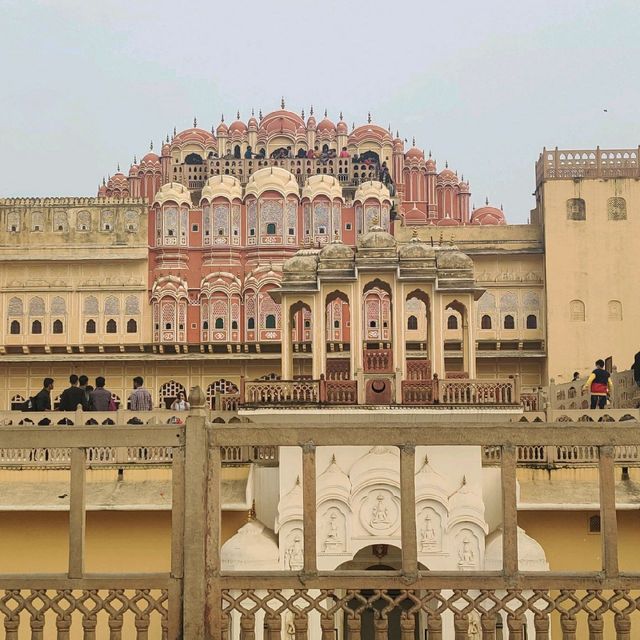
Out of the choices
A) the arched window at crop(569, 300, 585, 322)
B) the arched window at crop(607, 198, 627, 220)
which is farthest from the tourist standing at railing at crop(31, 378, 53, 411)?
the arched window at crop(607, 198, 627, 220)

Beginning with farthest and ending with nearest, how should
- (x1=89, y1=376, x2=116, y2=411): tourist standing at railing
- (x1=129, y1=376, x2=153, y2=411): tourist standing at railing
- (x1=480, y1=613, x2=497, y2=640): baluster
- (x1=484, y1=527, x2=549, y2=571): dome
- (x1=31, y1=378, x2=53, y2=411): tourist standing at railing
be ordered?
(x1=129, y1=376, x2=153, y2=411): tourist standing at railing, (x1=89, y1=376, x2=116, y2=411): tourist standing at railing, (x1=31, y1=378, x2=53, y2=411): tourist standing at railing, (x1=484, y1=527, x2=549, y2=571): dome, (x1=480, y1=613, x2=497, y2=640): baluster

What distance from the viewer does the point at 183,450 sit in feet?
21.9

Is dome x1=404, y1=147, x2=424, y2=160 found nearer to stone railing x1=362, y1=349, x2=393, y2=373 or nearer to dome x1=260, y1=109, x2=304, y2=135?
dome x1=260, y1=109, x2=304, y2=135

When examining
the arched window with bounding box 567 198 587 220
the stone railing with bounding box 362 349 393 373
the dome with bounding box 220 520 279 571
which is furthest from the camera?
the arched window with bounding box 567 198 587 220

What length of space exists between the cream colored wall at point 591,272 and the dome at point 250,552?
1819 cm

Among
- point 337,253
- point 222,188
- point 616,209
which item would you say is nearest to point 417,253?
point 337,253

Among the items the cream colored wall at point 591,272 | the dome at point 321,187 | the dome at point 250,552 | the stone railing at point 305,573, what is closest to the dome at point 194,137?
the dome at point 321,187

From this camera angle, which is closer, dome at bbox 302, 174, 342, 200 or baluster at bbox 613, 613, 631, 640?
baluster at bbox 613, 613, 631, 640

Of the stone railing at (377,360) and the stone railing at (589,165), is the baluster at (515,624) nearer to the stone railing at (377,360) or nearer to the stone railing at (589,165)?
the stone railing at (377,360)

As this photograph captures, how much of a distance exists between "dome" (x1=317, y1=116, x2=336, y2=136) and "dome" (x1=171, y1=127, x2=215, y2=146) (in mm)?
A: 3875

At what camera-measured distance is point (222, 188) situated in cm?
3294

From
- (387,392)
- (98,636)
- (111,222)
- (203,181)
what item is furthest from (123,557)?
(203,181)

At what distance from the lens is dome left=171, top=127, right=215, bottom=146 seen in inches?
1508

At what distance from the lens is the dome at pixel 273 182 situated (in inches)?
1287
